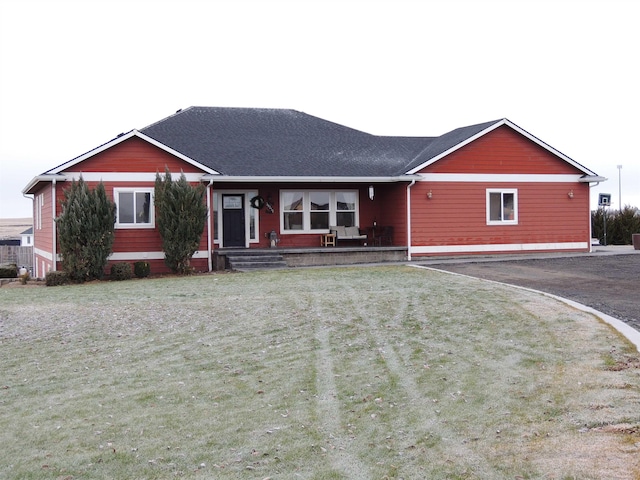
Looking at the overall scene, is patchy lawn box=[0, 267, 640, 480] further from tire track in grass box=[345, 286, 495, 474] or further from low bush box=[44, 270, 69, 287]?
low bush box=[44, 270, 69, 287]

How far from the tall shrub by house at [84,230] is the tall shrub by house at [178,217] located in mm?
1452

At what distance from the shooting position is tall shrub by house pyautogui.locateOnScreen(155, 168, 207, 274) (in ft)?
71.2

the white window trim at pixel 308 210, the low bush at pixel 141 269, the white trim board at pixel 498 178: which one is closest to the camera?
the low bush at pixel 141 269

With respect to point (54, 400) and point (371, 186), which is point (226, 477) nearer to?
point (54, 400)

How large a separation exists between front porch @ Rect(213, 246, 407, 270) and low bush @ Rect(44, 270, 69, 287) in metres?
4.66

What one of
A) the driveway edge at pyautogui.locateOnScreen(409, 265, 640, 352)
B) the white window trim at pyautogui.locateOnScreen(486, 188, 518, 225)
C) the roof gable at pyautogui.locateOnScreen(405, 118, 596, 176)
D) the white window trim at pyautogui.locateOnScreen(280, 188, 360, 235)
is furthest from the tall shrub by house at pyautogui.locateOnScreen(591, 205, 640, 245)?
the driveway edge at pyautogui.locateOnScreen(409, 265, 640, 352)

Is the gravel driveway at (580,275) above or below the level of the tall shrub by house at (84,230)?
below

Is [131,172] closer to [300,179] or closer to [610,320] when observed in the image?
[300,179]

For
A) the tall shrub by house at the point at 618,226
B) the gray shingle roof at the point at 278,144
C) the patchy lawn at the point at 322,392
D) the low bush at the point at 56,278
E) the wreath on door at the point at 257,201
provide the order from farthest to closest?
the tall shrub by house at the point at 618,226 → the wreath on door at the point at 257,201 → the gray shingle roof at the point at 278,144 → the low bush at the point at 56,278 → the patchy lawn at the point at 322,392

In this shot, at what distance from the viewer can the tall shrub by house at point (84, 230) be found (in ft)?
67.9

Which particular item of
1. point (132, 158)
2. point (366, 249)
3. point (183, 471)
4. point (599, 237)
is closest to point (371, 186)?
point (366, 249)

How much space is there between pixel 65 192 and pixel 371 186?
33.1 ft

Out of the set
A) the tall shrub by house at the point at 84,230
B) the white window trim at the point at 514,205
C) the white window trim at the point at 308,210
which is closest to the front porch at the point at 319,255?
the white window trim at the point at 308,210

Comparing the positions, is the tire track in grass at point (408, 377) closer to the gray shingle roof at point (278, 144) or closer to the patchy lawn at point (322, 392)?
the patchy lawn at point (322, 392)
